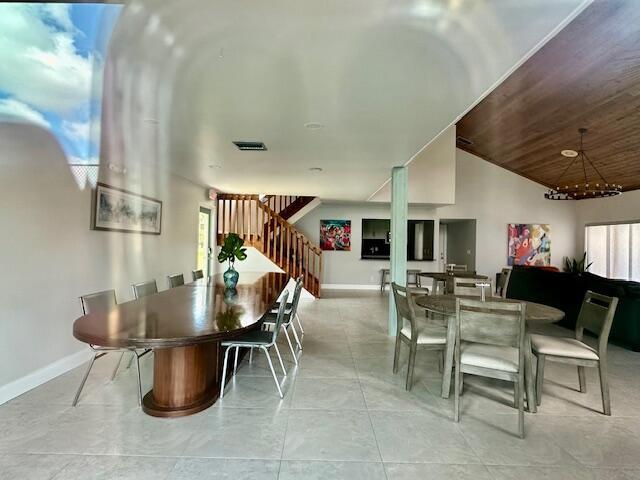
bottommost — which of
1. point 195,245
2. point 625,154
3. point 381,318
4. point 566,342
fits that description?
point 381,318

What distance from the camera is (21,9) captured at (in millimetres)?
1468

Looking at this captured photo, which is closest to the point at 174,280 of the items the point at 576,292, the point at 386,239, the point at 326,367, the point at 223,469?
the point at 326,367

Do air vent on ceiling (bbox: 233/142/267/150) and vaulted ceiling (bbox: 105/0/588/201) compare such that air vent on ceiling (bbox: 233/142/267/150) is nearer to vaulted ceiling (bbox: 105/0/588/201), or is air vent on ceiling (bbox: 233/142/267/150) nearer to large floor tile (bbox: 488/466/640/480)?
vaulted ceiling (bbox: 105/0/588/201)

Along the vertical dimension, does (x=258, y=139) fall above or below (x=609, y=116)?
below

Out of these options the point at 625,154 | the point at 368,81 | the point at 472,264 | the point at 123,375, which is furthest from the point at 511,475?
the point at 472,264

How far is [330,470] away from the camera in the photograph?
1.83m

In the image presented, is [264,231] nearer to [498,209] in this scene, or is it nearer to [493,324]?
[493,324]

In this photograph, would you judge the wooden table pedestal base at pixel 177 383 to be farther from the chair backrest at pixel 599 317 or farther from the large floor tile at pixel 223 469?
the chair backrest at pixel 599 317

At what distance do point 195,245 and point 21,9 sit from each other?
5.13 m

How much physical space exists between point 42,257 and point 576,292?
254 inches

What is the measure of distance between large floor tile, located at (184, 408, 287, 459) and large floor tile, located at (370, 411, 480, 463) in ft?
2.16

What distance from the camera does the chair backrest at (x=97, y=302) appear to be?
262 centimetres

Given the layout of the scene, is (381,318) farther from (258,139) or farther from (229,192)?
(229,192)

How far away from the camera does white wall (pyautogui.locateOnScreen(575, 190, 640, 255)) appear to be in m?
7.77
